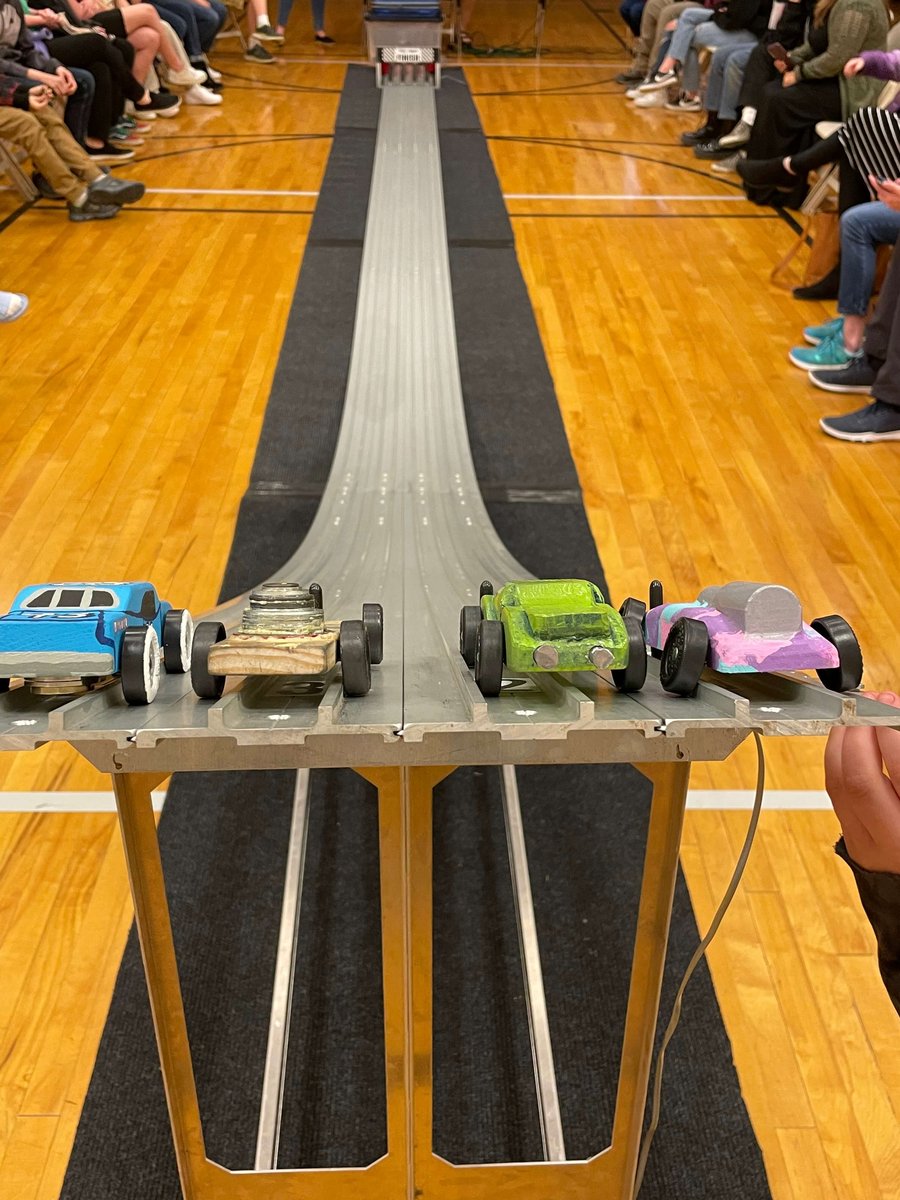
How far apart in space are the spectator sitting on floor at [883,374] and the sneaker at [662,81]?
14.1ft

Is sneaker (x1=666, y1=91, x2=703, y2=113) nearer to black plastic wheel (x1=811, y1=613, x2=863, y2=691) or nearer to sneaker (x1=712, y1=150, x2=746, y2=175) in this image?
sneaker (x1=712, y1=150, x2=746, y2=175)

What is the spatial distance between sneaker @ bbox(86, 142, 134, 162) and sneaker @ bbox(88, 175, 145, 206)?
3.09 feet

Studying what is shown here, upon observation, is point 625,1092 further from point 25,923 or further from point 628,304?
point 628,304

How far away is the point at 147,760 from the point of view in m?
0.94

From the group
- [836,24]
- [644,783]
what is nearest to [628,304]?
[836,24]

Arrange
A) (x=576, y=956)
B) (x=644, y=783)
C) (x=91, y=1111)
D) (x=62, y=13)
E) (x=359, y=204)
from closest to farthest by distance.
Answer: (x=91, y=1111) → (x=576, y=956) → (x=644, y=783) → (x=359, y=204) → (x=62, y=13)

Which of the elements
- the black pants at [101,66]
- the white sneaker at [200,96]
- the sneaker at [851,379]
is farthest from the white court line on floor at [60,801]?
the white sneaker at [200,96]

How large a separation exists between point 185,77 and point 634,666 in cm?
716

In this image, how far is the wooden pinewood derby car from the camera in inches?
34.4

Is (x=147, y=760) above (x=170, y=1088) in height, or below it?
above

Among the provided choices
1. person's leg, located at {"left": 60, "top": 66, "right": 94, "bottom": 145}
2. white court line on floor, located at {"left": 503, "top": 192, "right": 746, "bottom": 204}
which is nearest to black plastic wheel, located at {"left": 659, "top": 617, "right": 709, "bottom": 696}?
white court line on floor, located at {"left": 503, "top": 192, "right": 746, "bottom": 204}

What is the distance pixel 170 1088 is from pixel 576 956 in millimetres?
698

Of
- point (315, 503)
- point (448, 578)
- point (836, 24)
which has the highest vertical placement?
point (836, 24)

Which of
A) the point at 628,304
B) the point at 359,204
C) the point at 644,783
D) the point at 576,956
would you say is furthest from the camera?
the point at 359,204
